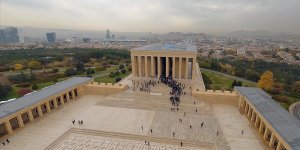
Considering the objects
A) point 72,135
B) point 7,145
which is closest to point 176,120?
point 72,135

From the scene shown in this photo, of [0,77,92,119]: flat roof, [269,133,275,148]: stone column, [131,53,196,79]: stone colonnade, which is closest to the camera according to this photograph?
[269,133,275,148]: stone column

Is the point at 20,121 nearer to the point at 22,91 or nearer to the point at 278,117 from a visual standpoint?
the point at 22,91

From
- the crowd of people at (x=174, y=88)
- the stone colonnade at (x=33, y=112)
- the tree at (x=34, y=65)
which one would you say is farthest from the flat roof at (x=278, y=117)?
the tree at (x=34, y=65)

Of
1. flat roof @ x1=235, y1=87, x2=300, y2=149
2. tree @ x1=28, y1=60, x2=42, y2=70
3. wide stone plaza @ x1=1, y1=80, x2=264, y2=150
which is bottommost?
wide stone plaza @ x1=1, y1=80, x2=264, y2=150

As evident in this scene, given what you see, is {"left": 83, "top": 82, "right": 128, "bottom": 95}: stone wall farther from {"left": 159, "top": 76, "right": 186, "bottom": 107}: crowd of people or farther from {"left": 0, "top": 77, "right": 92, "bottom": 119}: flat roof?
{"left": 159, "top": 76, "right": 186, "bottom": 107}: crowd of people

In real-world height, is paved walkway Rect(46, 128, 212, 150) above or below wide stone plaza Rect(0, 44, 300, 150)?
below

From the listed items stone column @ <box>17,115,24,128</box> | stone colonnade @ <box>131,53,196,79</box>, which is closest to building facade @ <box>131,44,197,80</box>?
stone colonnade @ <box>131,53,196,79</box>

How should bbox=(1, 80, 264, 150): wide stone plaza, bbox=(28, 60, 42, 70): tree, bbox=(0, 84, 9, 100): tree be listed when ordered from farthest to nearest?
bbox=(28, 60, 42, 70): tree < bbox=(0, 84, 9, 100): tree < bbox=(1, 80, 264, 150): wide stone plaza
